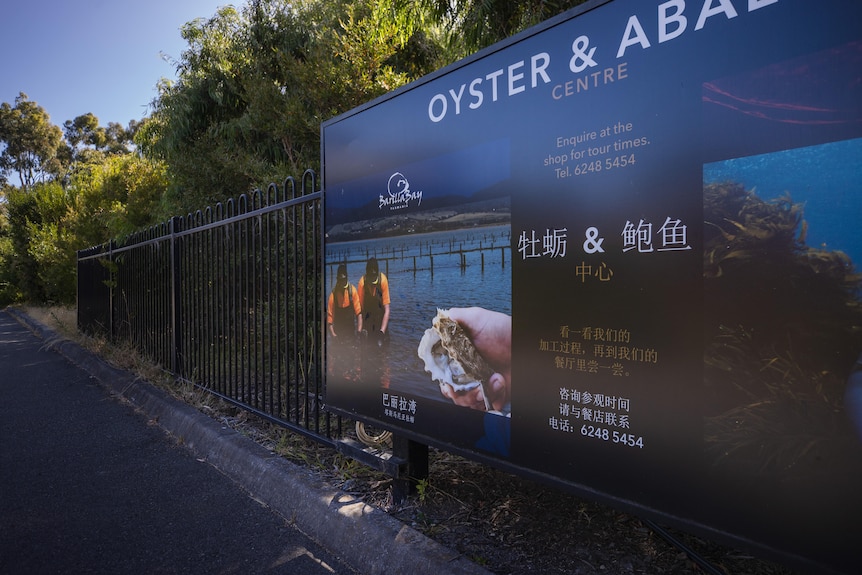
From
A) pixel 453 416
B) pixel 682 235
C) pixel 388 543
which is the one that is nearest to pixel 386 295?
pixel 453 416

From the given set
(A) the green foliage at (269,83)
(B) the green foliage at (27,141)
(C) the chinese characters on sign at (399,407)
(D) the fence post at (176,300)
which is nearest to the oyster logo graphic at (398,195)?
(C) the chinese characters on sign at (399,407)

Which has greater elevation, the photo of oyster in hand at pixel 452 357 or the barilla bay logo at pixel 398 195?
the barilla bay logo at pixel 398 195

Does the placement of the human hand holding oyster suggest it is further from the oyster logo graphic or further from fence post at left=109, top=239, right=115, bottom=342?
fence post at left=109, top=239, right=115, bottom=342

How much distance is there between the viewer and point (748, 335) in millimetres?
1725

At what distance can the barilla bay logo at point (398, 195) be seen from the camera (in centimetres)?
296

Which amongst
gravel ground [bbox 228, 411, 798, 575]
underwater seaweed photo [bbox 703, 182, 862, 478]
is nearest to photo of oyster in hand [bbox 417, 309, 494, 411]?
gravel ground [bbox 228, 411, 798, 575]

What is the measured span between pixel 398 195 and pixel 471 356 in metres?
0.94

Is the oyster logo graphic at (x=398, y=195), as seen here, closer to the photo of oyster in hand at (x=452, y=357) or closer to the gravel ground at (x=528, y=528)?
the photo of oyster in hand at (x=452, y=357)

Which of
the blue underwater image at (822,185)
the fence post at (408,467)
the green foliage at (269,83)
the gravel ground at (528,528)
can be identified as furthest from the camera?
the green foliage at (269,83)

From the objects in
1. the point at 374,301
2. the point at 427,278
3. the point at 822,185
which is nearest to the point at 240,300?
the point at 374,301

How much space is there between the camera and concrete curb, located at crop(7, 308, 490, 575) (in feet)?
8.30

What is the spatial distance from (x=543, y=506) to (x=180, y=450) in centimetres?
300

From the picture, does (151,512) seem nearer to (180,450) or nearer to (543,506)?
(180,450)

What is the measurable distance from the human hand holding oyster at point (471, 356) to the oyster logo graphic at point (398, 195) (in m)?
0.58
